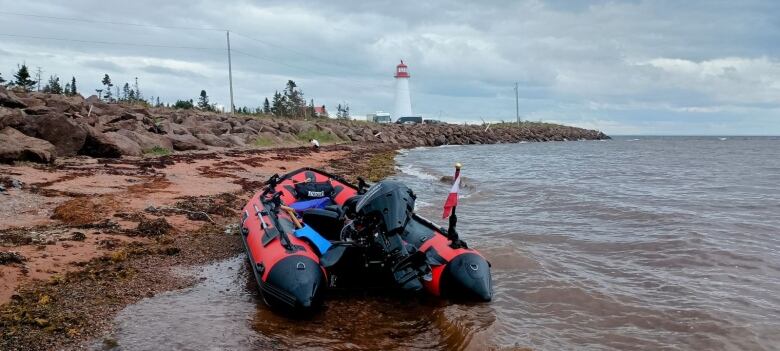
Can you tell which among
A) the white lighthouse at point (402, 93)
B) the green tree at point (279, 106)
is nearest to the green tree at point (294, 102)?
the green tree at point (279, 106)

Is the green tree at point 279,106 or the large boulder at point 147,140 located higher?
the green tree at point 279,106

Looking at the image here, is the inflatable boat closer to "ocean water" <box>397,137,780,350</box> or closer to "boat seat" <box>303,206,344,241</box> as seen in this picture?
"boat seat" <box>303,206,344,241</box>

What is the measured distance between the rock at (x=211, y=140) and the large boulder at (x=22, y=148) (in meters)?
9.12

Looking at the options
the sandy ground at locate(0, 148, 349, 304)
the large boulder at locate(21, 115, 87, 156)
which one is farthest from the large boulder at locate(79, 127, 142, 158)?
the sandy ground at locate(0, 148, 349, 304)

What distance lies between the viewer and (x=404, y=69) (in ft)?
244

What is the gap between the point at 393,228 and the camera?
5234 mm

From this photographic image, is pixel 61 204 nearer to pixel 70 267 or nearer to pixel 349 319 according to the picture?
pixel 70 267

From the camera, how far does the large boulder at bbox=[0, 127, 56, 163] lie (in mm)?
10172

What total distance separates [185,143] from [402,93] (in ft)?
191

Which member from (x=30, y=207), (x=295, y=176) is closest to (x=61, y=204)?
(x=30, y=207)

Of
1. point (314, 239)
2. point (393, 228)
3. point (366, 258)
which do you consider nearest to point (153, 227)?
point (314, 239)

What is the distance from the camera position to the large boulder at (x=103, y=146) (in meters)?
13.5

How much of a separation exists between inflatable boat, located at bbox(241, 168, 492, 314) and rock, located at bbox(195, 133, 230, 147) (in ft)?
51.1

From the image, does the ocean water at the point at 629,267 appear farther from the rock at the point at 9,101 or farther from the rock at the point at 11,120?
the rock at the point at 9,101
